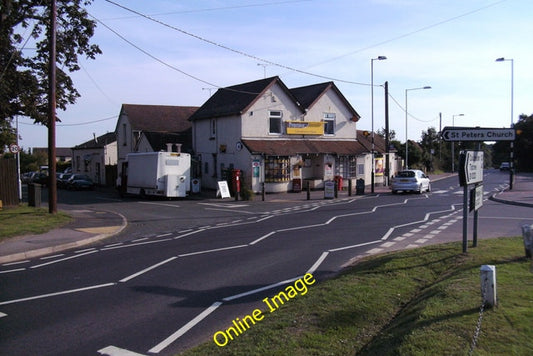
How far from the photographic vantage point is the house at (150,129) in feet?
131

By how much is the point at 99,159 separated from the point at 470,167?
43809 mm

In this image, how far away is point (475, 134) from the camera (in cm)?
991

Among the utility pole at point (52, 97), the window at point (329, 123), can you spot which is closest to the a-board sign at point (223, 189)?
the window at point (329, 123)

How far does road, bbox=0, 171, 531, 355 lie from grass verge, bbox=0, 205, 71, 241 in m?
2.78

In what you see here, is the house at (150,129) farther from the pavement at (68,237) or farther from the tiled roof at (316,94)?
the pavement at (68,237)

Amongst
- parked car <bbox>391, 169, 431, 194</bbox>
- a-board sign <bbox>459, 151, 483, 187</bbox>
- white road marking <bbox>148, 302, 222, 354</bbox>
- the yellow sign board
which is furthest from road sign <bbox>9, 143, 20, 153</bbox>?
a-board sign <bbox>459, 151, 483, 187</bbox>

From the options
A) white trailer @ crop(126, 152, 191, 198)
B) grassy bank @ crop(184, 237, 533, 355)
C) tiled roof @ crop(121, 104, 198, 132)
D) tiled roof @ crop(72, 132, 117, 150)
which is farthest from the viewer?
tiled roof @ crop(72, 132, 117, 150)

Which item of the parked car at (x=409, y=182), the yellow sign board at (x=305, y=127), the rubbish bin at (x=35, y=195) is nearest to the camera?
the rubbish bin at (x=35, y=195)

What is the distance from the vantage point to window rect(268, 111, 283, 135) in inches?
1332

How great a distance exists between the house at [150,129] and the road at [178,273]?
70.9ft

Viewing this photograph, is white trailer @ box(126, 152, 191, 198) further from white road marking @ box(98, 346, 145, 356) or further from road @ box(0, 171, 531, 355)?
white road marking @ box(98, 346, 145, 356)

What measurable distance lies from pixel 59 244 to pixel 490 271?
37.0 feet

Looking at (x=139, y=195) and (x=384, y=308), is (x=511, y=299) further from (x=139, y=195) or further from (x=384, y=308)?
(x=139, y=195)

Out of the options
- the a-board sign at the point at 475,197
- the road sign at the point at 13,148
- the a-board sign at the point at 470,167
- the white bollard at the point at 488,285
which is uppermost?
the road sign at the point at 13,148
